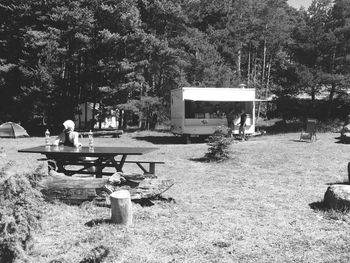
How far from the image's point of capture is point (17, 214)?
3.61 m

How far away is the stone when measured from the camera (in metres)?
6.13

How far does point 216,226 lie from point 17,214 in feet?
9.43

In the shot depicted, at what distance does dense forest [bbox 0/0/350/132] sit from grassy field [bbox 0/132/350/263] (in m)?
14.6

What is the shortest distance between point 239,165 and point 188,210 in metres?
5.15

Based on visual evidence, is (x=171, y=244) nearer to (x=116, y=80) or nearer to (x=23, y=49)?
(x=116, y=80)

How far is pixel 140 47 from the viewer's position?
23578 millimetres

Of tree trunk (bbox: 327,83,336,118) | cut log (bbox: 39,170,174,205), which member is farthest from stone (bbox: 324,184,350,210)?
tree trunk (bbox: 327,83,336,118)

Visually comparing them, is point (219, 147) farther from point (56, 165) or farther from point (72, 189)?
point (72, 189)

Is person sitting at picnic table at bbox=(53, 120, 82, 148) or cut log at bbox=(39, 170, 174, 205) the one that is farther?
person sitting at picnic table at bbox=(53, 120, 82, 148)

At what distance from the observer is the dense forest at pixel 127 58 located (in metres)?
22.7

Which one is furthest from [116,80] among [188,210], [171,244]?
[171,244]

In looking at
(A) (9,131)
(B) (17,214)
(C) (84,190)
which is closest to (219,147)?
(C) (84,190)

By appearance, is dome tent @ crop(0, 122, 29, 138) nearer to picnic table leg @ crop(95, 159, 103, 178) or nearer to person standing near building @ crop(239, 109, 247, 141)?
person standing near building @ crop(239, 109, 247, 141)

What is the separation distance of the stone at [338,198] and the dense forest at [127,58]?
16543mm
